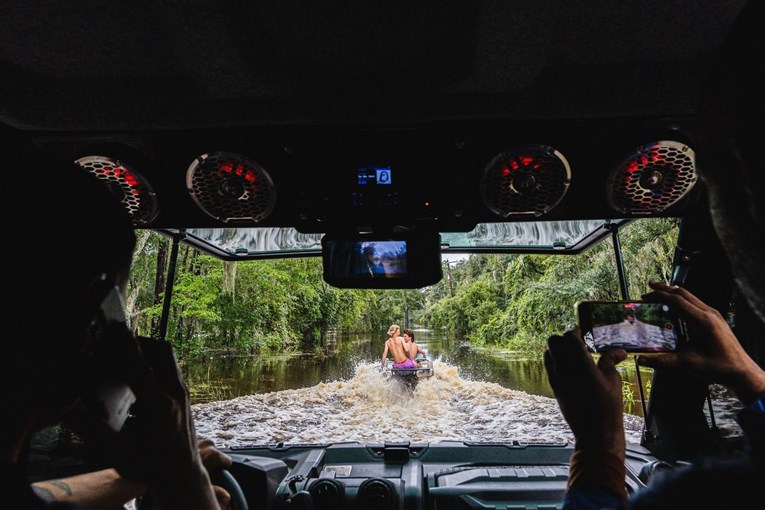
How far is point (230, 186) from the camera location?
70.1 inches

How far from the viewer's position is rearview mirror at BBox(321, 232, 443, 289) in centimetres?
175

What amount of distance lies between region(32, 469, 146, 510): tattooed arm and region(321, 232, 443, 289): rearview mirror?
1.13m

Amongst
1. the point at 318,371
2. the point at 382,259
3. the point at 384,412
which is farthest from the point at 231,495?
the point at 318,371

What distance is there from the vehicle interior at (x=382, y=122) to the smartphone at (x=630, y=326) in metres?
0.61

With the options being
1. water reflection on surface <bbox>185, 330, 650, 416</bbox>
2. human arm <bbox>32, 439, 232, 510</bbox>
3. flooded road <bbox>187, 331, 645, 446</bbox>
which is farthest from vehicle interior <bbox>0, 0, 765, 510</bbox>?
water reflection on surface <bbox>185, 330, 650, 416</bbox>

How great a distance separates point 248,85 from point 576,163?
161cm

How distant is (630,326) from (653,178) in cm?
80

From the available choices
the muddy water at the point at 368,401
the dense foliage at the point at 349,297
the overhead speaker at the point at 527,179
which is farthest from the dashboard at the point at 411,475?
the dense foliage at the point at 349,297

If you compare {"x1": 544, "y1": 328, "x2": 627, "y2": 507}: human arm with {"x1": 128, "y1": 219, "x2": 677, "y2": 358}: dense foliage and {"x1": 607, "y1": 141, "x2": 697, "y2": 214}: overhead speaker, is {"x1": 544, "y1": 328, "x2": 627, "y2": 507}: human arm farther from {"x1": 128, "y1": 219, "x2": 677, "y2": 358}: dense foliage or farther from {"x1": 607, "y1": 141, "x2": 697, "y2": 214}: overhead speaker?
{"x1": 128, "y1": 219, "x2": 677, "y2": 358}: dense foliage

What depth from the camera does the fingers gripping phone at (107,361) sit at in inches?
29.3

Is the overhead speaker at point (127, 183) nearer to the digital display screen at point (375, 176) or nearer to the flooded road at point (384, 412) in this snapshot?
the digital display screen at point (375, 176)

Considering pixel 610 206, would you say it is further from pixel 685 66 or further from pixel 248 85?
pixel 248 85

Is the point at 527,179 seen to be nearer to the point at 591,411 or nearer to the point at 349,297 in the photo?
the point at 591,411

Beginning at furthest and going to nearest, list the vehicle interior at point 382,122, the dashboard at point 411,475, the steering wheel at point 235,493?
the dashboard at point 411,475, the steering wheel at point 235,493, the vehicle interior at point 382,122
